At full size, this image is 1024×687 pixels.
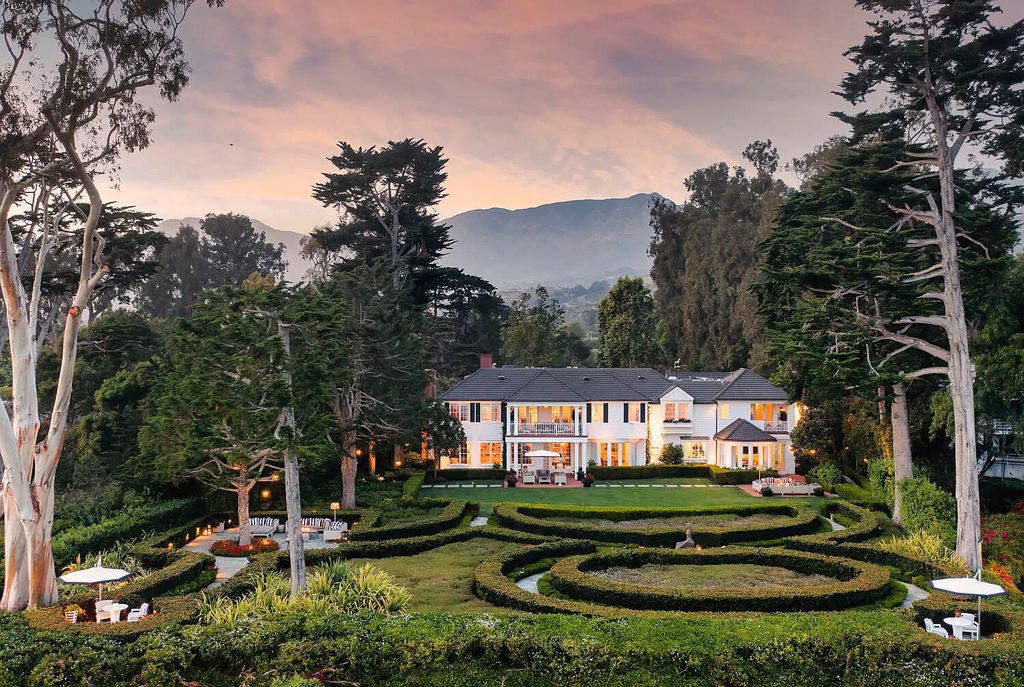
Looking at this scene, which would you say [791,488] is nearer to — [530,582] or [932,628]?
[530,582]

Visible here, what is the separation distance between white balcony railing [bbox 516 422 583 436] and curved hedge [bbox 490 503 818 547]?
14386 mm

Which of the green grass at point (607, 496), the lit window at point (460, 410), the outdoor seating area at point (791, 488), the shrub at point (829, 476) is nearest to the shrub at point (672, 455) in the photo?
the green grass at point (607, 496)

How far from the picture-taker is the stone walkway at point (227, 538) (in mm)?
23011

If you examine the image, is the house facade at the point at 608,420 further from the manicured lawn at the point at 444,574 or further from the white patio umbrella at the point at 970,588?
the white patio umbrella at the point at 970,588

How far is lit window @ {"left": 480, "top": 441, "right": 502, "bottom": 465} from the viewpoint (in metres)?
47.2

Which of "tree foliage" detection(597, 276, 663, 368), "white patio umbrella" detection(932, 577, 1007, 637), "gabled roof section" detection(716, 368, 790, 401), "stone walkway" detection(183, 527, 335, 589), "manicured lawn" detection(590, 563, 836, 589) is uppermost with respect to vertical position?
"tree foliage" detection(597, 276, 663, 368)

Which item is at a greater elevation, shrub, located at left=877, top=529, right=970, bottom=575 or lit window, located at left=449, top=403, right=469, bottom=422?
lit window, located at left=449, top=403, right=469, bottom=422

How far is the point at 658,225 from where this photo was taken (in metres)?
77.6

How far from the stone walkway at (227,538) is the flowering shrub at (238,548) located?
161 millimetres

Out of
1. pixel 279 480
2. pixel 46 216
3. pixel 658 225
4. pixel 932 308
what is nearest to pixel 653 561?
pixel 932 308

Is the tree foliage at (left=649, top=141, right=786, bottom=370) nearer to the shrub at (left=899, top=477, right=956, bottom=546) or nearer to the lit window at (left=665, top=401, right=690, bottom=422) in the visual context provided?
the lit window at (left=665, top=401, right=690, bottom=422)

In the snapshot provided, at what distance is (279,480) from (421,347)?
388 inches

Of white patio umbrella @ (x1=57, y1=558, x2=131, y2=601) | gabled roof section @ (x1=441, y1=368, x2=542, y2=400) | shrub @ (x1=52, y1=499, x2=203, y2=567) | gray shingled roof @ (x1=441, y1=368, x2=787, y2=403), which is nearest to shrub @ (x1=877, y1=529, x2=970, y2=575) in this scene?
white patio umbrella @ (x1=57, y1=558, x2=131, y2=601)

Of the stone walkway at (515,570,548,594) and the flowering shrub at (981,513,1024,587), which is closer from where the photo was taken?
the stone walkway at (515,570,548,594)
